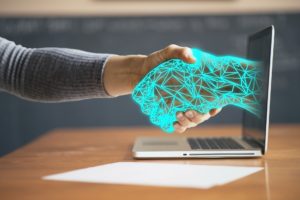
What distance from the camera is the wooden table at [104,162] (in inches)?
27.3

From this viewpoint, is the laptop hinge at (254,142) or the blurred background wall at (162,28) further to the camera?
the blurred background wall at (162,28)

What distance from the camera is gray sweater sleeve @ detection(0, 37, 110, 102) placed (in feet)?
3.62

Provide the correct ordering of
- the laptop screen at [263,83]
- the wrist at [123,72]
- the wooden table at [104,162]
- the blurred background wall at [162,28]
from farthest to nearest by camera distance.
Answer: the blurred background wall at [162,28] → the wrist at [123,72] → the laptop screen at [263,83] → the wooden table at [104,162]

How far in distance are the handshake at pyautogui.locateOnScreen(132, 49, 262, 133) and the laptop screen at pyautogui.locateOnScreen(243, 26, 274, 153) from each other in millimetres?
22

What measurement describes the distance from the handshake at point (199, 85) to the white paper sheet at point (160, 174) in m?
0.17

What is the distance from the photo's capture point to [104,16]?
2.17 m

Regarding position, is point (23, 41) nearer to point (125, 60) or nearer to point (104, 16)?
point (104, 16)

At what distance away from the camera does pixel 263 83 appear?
39.6 inches

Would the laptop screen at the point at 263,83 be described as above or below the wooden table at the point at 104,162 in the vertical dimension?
above

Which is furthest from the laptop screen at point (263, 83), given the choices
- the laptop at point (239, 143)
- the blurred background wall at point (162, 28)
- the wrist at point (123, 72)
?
the blurred background wall at point (162, 28)

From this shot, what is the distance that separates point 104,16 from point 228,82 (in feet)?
4.30

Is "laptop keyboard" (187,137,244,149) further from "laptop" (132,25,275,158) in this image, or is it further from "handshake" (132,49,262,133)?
"handshake" (132,49,262,133)

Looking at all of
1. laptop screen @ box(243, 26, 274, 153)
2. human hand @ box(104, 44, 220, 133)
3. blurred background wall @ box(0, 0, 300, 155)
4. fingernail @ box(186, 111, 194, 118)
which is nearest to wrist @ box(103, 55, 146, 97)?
human hand @ box(104, 44, 220, 133)

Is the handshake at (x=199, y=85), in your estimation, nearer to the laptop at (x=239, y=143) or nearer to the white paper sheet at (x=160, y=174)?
the laptop at (x=239, y=143)
